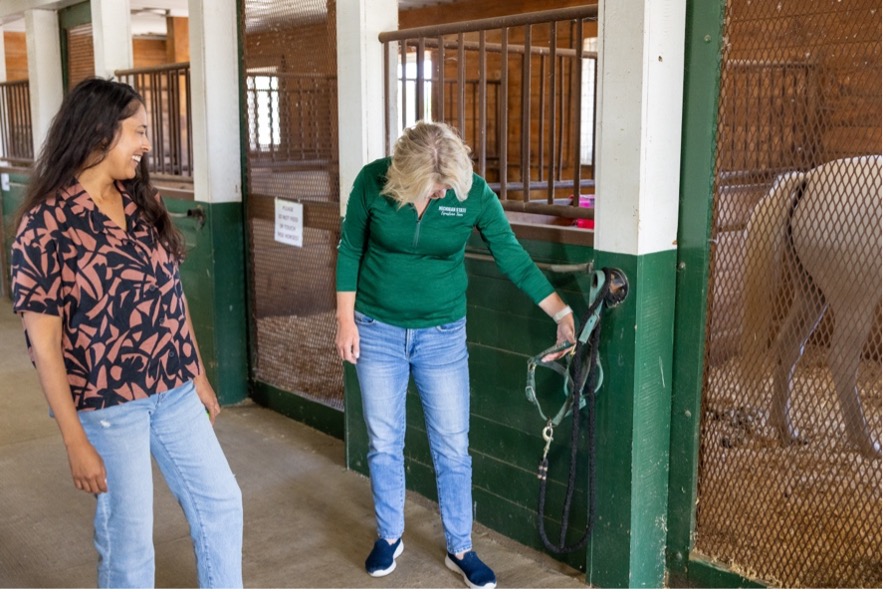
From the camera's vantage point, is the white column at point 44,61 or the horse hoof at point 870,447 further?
the white column at point 44,61

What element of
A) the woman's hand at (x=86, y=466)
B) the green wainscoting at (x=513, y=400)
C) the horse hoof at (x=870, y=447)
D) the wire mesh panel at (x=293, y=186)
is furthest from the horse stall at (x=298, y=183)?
the woman's hand at (x=86, y=466)

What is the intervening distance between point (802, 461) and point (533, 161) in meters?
4.81

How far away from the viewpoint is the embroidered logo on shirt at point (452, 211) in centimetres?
224

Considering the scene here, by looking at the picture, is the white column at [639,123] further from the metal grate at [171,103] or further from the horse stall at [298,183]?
the metal grate at [171,103]

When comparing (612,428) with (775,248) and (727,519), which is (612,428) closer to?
(727,519)

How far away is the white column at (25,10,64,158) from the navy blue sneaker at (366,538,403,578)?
4.00 metres

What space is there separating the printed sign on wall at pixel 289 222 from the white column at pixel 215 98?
1.30ft

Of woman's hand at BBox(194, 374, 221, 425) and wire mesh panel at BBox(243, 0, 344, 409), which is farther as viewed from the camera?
wire mesh panel at BBox(243, 0, 344, 409)

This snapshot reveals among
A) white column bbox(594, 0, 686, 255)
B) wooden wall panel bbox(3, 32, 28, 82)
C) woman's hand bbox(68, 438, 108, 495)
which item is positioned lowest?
woman's hand bbox(68, 438, 108, 495)

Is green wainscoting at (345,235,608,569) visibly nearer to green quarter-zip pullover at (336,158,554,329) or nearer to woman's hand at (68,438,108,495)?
green quarter-zip pullover at (336,158,554,329)

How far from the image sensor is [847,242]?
202 cm

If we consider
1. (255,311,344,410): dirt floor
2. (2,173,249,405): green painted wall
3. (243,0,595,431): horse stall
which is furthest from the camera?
(2,173,249,405): green painted wall

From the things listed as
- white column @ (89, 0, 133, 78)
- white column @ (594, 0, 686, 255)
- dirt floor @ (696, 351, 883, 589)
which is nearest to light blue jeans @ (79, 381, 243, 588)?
white column @ (594, 0, 686, 255)

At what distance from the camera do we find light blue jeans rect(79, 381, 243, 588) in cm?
168
